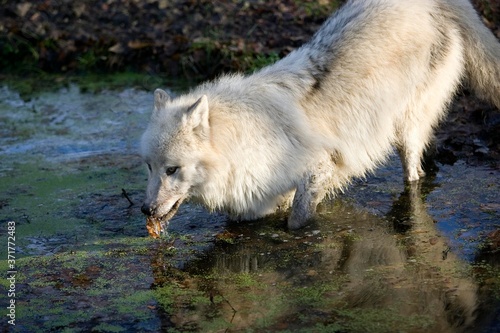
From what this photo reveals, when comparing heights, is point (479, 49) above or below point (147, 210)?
above

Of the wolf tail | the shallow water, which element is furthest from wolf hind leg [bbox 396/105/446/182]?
the wolf tail

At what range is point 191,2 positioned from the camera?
11.8m

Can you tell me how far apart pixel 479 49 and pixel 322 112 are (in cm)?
165

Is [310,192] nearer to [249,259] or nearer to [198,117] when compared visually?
[249,259]

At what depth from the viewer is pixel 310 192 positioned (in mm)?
6215

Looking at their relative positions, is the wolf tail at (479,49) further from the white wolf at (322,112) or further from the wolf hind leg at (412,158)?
the wolf hind leg at (412,158)

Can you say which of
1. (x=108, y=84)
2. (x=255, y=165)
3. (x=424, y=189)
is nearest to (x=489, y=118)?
(x=424, y=189)

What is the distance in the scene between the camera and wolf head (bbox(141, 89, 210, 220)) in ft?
19.1

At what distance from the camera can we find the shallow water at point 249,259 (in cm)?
472

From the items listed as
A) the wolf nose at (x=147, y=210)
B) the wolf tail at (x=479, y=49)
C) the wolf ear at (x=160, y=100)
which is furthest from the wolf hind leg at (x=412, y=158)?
the wolf nose at (x=147, y=210)

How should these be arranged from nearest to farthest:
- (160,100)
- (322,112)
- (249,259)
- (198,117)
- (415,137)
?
1. (249,259)
2. (198,117)
3. (160,100)
4. (322,112)
5. (415,137)

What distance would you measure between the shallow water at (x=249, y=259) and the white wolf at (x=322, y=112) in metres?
0.34

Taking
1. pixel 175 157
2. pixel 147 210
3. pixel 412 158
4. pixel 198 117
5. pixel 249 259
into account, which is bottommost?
pixel 249 259

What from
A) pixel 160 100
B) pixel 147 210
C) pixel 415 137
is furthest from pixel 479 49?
pixel 147 210
